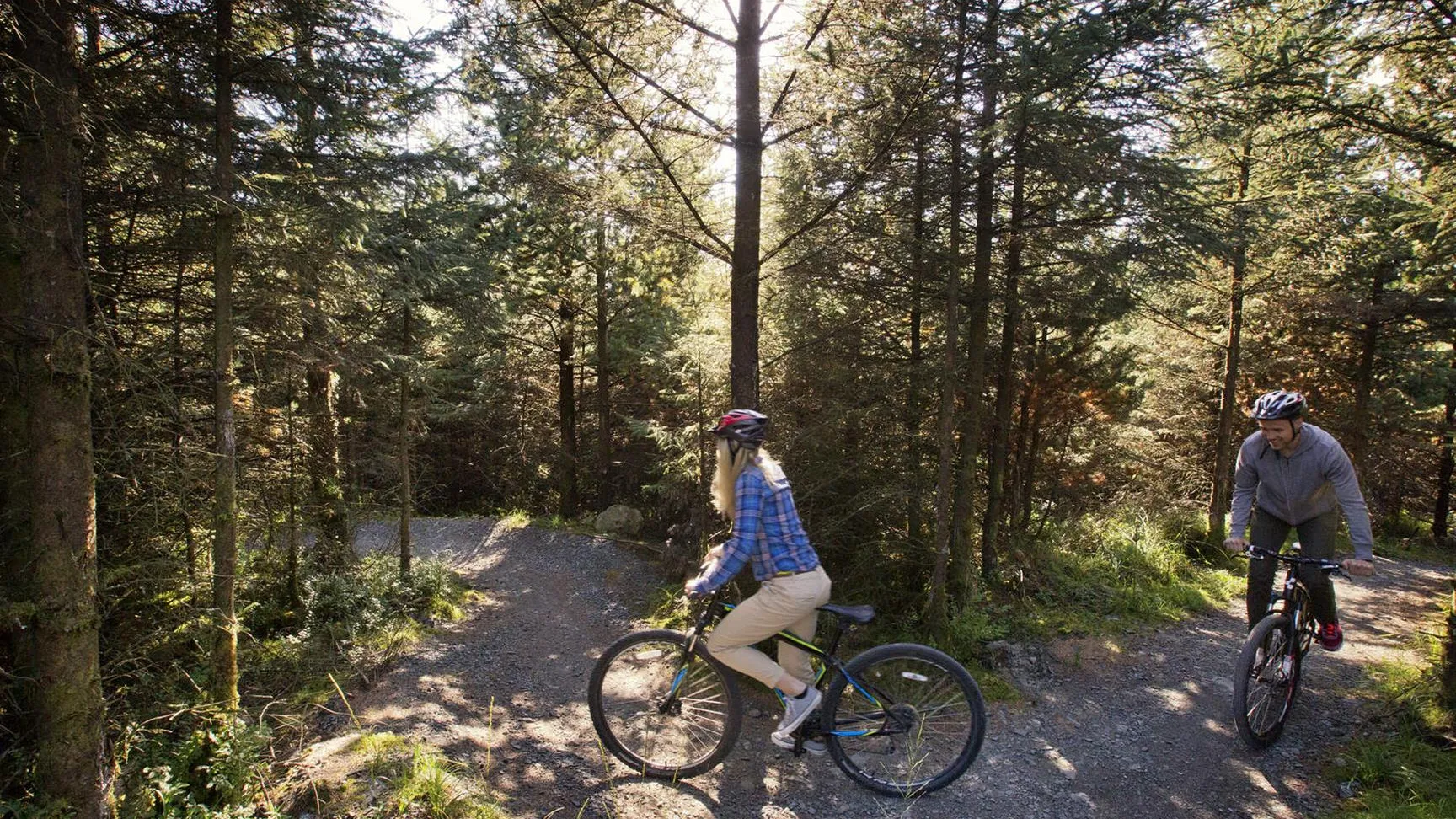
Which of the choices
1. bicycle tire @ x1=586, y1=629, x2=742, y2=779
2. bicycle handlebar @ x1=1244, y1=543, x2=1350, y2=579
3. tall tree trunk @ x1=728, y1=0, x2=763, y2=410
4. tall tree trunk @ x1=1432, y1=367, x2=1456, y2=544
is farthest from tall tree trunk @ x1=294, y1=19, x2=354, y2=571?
tall tree trunk @ x1=1432, y1=367, x2=1456, y2=544

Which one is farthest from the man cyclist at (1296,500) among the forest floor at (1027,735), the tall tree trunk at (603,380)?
the tall tree trunk at (603,380)

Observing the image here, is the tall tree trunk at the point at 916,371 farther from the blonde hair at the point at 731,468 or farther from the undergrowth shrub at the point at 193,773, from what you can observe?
the undergrowth shrub at the point at 193,773

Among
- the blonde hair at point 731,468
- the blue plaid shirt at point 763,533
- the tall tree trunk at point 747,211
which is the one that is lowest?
the blue plaid shirt at point 763,533

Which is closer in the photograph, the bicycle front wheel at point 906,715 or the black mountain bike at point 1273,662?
the bicycle front wheel at point 906,715

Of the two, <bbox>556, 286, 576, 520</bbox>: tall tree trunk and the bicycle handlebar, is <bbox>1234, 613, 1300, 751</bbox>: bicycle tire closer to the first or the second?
the bicycle handlebar

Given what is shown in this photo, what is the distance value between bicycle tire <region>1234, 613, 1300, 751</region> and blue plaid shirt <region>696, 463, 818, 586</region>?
121 inches

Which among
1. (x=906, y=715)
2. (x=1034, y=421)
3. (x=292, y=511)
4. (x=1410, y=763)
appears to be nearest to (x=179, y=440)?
(x=292, y=511)

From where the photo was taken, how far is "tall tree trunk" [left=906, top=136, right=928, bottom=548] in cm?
676

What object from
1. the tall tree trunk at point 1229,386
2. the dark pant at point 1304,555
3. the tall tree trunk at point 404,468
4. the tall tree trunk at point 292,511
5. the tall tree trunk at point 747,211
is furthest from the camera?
the tall tree trunk at point 1229,386

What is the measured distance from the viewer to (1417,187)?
298 inches

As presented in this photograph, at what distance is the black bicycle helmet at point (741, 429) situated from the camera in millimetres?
4039

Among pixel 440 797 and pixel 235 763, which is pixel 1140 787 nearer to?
pixel 440 797

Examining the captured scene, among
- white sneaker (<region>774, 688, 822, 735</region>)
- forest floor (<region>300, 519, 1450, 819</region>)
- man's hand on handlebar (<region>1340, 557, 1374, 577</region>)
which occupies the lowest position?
forest floor (<region>300, 519, 1450, 819</region>)

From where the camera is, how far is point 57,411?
3.85 metres
